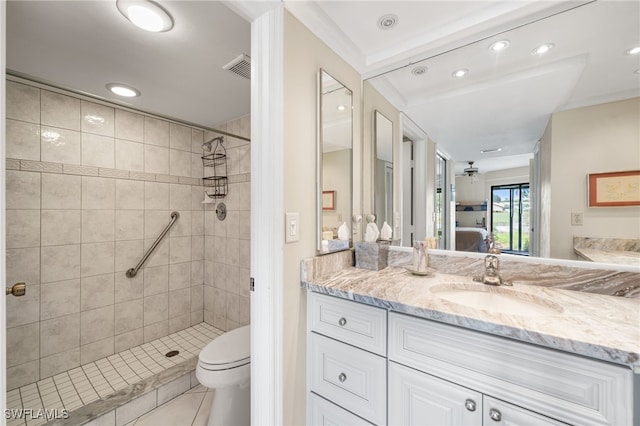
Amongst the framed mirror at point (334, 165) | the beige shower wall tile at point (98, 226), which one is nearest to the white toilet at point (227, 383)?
the framed mirror at point (334, 165)

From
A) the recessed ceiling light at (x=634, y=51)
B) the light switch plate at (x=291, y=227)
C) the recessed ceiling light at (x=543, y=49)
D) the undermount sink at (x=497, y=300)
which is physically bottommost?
the undermount sink at (x=497, y=300)

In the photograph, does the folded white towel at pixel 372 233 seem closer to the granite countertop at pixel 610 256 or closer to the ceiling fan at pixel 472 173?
the ceiling fan at pixel 472 173

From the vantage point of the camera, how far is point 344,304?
1093 mm

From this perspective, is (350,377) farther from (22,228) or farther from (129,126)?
(129,126)

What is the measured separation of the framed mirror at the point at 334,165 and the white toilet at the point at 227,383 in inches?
34.0

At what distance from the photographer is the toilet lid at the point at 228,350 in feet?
4.92

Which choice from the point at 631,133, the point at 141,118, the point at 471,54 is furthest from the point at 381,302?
the point at 141,118

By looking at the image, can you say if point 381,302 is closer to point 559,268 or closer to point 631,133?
point 559,268

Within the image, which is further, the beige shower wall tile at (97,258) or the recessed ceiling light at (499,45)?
the beige shower wall tile at (97,258)

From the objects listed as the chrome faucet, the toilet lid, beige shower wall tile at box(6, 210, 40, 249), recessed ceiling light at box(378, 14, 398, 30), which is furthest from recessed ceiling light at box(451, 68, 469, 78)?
beige shower wall tile at box(6, 210, 40, 249)

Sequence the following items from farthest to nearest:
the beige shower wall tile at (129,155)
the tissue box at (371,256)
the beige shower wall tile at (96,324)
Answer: the beige shower wall tile at (129,155) → the beige shower wall tile at (96,324) → the tissue box at (371,256)

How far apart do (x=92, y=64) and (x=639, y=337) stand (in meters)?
2.71

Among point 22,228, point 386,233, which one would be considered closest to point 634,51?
point 386,233

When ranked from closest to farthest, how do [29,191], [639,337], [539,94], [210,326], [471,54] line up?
[639,337] → [539,94] → [471,54] → [29,191] → [210,326]
